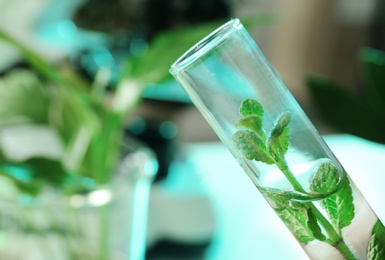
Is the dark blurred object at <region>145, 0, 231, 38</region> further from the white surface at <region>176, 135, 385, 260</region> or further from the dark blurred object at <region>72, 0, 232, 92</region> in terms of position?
the white surface at <region>176, 135, 385, 260</region>

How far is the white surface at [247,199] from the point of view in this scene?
448mm

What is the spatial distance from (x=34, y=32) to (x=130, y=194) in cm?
54

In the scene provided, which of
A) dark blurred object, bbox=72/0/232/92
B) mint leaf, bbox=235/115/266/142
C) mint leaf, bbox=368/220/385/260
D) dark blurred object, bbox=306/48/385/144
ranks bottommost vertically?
mint leaf, bbox=368/220/385/260

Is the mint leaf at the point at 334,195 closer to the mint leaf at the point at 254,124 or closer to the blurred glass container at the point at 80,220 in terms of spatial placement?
the mint leaf at the point at 254,124

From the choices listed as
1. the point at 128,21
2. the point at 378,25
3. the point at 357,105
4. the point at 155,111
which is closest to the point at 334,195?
the point at 357,105

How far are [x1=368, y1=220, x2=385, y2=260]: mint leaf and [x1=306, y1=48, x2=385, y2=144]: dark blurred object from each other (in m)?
0.10

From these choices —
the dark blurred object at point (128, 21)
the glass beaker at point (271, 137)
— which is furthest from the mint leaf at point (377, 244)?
the dark blurred object at point (128, 21)

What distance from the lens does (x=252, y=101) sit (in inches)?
7.9

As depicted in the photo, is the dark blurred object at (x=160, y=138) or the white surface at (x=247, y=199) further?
the dark blurred object at (x=160, y=138)

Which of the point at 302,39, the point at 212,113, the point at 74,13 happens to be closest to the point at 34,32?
the point at 74,13

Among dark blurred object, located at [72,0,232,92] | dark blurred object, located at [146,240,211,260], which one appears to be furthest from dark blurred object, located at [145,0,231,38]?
dark blurred object, located at [146,240,211,260]

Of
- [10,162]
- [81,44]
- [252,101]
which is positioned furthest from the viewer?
[81,44]

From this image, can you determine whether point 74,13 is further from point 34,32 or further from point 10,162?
point 10,162

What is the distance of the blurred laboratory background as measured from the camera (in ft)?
1.16
